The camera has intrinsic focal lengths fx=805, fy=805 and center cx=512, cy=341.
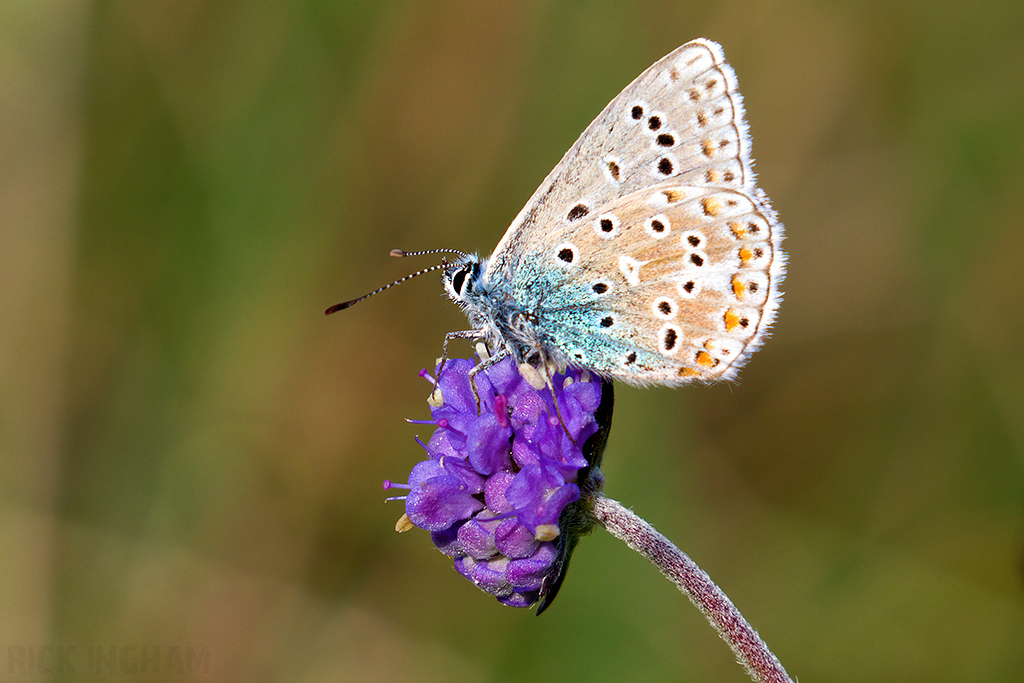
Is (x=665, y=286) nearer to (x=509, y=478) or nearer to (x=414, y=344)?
(x=509, y=478)

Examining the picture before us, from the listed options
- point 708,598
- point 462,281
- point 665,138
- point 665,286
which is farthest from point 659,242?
point 708,598

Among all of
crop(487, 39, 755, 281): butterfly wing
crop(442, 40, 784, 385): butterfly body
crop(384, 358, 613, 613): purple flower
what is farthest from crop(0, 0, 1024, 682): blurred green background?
crop(487, 39, 755, 281): butterfly wing

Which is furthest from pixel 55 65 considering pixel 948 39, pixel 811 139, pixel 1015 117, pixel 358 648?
pixel 1015 117

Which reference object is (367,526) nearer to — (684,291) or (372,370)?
(372,370)

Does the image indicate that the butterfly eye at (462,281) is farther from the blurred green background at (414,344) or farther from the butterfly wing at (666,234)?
the blurred green background at (414,344)

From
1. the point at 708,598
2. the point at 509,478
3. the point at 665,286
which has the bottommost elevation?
the point at 708,598

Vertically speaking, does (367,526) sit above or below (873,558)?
above

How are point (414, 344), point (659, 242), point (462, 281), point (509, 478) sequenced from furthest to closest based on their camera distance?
point (414, 344), point (462, 281), point (659, 242), point (509, 478)
